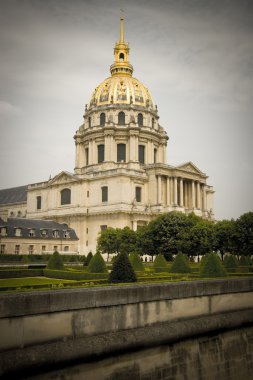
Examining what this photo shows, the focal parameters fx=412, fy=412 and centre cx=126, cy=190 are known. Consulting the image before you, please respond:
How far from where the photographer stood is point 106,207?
6656 centimetres

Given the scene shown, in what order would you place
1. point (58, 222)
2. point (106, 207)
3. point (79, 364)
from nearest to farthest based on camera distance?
point (79, 364), point (106, 207), point (58, 222)

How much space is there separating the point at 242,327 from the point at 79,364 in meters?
7.83

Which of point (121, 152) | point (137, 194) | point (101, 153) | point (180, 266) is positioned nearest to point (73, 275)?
point (180, 266)

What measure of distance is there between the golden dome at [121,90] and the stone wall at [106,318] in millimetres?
65534

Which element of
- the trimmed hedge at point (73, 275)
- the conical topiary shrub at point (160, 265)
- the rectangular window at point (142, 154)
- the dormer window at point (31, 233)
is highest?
the rectangular window at point (142, 154)

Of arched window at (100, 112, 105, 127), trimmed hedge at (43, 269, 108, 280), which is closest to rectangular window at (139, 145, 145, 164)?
arched window at (100, 112, 105, 127)

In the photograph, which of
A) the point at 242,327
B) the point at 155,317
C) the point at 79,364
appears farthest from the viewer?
the point at 242,327

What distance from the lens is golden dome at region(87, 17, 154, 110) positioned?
79.2 metres

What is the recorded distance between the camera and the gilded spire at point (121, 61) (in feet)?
274

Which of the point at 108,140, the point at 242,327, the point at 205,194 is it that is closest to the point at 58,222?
the point at 108,140

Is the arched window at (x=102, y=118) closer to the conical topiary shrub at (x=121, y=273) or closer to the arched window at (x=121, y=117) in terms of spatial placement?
the arched window at (x=121, y=117)

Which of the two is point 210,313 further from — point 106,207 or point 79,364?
point 106,207

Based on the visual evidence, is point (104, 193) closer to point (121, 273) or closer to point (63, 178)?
point (63, 178)

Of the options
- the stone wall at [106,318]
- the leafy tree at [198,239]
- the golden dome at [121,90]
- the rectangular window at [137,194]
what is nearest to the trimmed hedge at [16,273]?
the stone wall at [106,318]
